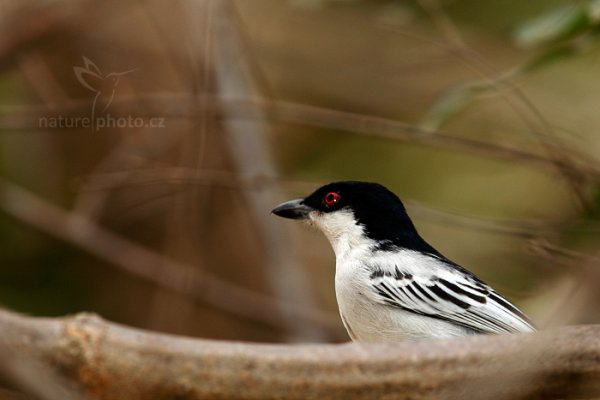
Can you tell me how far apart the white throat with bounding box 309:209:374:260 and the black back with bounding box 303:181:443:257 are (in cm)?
3

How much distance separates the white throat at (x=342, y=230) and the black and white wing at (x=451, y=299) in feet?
0.96

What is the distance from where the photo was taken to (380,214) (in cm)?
415

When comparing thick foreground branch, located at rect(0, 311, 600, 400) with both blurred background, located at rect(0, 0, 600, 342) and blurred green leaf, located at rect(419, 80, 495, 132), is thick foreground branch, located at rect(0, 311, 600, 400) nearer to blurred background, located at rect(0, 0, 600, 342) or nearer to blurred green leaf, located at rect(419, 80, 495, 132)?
blurred green leaf, located at rect(419, 80, 495, 132)

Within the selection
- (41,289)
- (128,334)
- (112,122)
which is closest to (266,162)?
(112,122)

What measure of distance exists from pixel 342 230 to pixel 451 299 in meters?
0.75

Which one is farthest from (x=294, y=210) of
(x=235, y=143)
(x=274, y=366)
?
(x=235, y=143)

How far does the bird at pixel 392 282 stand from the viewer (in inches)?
141

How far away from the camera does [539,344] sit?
221cm

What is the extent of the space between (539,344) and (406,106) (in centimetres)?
514

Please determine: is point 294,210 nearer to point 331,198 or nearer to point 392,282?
point 331,198

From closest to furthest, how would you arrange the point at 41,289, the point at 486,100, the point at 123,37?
the point at 486,100 < the point at 41,289 < the point at 123,37

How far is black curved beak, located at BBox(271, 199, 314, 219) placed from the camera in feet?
14.0

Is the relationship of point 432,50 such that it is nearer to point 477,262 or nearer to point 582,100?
point 582,100

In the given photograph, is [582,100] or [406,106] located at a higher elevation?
[406,106]
